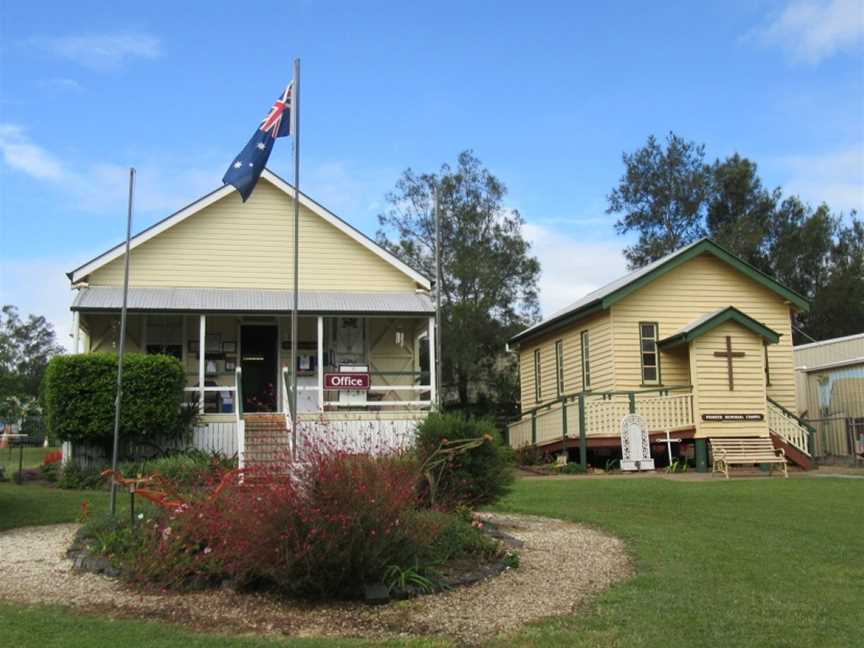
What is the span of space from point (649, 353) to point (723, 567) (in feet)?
53.1

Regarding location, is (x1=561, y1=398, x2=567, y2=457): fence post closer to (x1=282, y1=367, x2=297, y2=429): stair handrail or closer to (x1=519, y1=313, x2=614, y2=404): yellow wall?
(x1=519, y1=313, x2=614, y2=404): yellow wall

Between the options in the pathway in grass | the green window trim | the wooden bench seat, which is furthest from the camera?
the green window trim

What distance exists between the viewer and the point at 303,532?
24.0ft

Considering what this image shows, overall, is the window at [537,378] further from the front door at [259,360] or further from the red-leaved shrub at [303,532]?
the red-leaved shrub at [303,532]

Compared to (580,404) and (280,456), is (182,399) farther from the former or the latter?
(280,456)

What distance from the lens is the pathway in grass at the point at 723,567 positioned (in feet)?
21.4

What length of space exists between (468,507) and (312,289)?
538 inches

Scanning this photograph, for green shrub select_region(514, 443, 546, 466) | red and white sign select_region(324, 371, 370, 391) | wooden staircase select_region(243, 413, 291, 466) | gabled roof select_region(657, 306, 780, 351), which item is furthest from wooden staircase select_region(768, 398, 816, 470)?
wooden staircase select_region(243, 413, 291, 466)

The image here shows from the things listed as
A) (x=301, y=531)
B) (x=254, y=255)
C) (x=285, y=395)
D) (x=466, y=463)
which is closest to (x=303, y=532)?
(x=301, y=531)

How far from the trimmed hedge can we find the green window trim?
41.1ft

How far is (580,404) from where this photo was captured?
23359 millimetres

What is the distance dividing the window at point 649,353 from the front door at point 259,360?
32.7 feet

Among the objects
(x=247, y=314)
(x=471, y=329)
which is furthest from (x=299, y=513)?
(x=471, y=329)

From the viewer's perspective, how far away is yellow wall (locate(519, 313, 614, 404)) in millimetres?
24766
